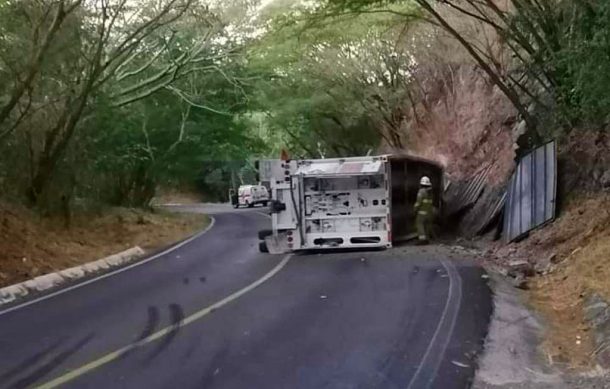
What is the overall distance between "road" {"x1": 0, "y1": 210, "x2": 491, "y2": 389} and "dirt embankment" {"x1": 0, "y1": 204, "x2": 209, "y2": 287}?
101 inches

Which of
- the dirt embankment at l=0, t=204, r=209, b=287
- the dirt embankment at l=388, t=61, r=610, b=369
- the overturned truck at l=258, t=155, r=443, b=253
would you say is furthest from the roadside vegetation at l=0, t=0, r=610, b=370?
the overturned truck at l=258, t=155, r=443, b=253

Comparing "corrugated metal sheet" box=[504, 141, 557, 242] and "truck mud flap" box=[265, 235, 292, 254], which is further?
"truck mud flap" box=[265, 235, 292, 254]

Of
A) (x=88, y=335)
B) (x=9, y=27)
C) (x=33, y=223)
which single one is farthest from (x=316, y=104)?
(x=88, y=335)

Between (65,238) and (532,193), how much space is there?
12562 mm

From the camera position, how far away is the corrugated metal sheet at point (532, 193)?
1927 cm

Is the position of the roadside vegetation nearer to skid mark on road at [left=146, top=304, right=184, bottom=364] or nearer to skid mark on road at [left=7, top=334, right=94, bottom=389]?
skid mark on road at [left=146, top=304, right=184, bottom=364]

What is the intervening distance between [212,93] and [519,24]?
22.4m

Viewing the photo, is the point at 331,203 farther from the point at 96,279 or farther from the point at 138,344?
the point at 138,344

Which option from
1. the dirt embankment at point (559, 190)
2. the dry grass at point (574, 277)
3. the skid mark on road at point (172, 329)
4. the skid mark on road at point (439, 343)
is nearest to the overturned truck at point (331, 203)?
the dirt embankment at point (559, 190)

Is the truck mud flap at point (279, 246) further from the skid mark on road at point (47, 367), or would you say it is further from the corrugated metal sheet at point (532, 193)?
the skid mark on road at point (47, 367)

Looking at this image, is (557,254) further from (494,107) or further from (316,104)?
(316,104)

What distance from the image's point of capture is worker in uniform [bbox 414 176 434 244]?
77.0 ft

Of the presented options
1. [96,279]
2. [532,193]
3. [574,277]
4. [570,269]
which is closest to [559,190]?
[532,193]

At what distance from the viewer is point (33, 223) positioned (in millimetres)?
23766
